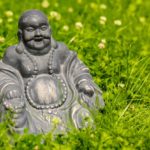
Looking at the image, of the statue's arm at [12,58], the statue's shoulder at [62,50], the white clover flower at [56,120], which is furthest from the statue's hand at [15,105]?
the statue's shoulder at [62,50]

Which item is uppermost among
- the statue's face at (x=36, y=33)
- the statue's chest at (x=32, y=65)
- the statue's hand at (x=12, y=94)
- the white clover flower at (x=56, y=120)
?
the statue's face at (x=36, y=33)

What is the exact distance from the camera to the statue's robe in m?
5.84

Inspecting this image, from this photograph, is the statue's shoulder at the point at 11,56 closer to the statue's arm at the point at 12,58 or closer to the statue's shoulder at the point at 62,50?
the statue's arm at the point at 12,58

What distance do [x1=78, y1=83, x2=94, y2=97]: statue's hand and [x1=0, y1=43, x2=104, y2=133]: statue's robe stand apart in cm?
3

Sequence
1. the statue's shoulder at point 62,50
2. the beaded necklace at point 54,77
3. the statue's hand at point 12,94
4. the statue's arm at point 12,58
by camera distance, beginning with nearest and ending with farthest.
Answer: the statue's hand at point 12,94
the beaded necklace at point 54,77
the statue's arm at point 12,58
the statue's shoulder at point 62,50

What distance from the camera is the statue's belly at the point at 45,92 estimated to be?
5.98 metres

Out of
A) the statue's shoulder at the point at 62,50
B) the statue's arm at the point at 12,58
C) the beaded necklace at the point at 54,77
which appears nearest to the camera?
the beaded necklace at the point at 54,77

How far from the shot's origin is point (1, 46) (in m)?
7.38

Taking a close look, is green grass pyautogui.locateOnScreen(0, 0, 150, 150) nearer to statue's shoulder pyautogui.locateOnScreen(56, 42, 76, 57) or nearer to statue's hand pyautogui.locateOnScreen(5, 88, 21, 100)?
statue's hand pyautogui.locateOnScreen(5, 88, 21, 100)

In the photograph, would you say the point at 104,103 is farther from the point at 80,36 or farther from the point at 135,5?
the point at 135,5

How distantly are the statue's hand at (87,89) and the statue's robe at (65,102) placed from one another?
31 millimetres

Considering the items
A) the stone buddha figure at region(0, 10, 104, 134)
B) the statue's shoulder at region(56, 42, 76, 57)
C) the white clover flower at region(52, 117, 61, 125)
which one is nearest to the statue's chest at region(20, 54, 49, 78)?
the stone buddha figure at region(0, 10, 104, 134)

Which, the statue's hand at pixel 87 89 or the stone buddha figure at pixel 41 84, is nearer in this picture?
the stone buddha figure at pixel 41 84

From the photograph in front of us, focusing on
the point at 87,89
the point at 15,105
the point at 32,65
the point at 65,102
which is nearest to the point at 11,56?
the point at 32,65
